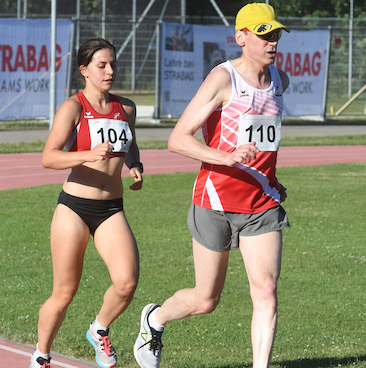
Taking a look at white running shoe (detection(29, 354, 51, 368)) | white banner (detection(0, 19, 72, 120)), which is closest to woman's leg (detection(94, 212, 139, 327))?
white running shoe (detection(29, 354, 51, 368))

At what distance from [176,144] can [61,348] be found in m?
1.99

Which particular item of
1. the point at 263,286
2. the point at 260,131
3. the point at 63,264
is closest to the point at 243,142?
the point at 260,131

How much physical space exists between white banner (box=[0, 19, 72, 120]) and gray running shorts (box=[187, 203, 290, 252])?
811 inches

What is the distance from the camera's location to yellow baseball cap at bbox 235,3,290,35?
5594 millimetres

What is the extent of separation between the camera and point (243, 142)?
5.61 metres

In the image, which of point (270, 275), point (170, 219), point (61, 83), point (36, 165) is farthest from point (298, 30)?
point (270, 275)

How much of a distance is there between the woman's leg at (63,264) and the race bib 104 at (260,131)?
46.1 inches

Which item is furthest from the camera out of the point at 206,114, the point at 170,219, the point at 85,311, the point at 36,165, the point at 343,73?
the point at 343,73

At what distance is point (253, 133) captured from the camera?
560 centimetres

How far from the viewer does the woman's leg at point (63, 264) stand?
19.5 ft

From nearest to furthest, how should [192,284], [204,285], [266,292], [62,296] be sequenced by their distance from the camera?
1. [266,292]
2. [204,285]
3. [62,296]
4. [192,284]

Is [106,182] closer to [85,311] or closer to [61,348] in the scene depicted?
[61,348]

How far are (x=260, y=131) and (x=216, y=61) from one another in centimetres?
2391

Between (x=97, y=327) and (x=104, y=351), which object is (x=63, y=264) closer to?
(x=97, y=327)
